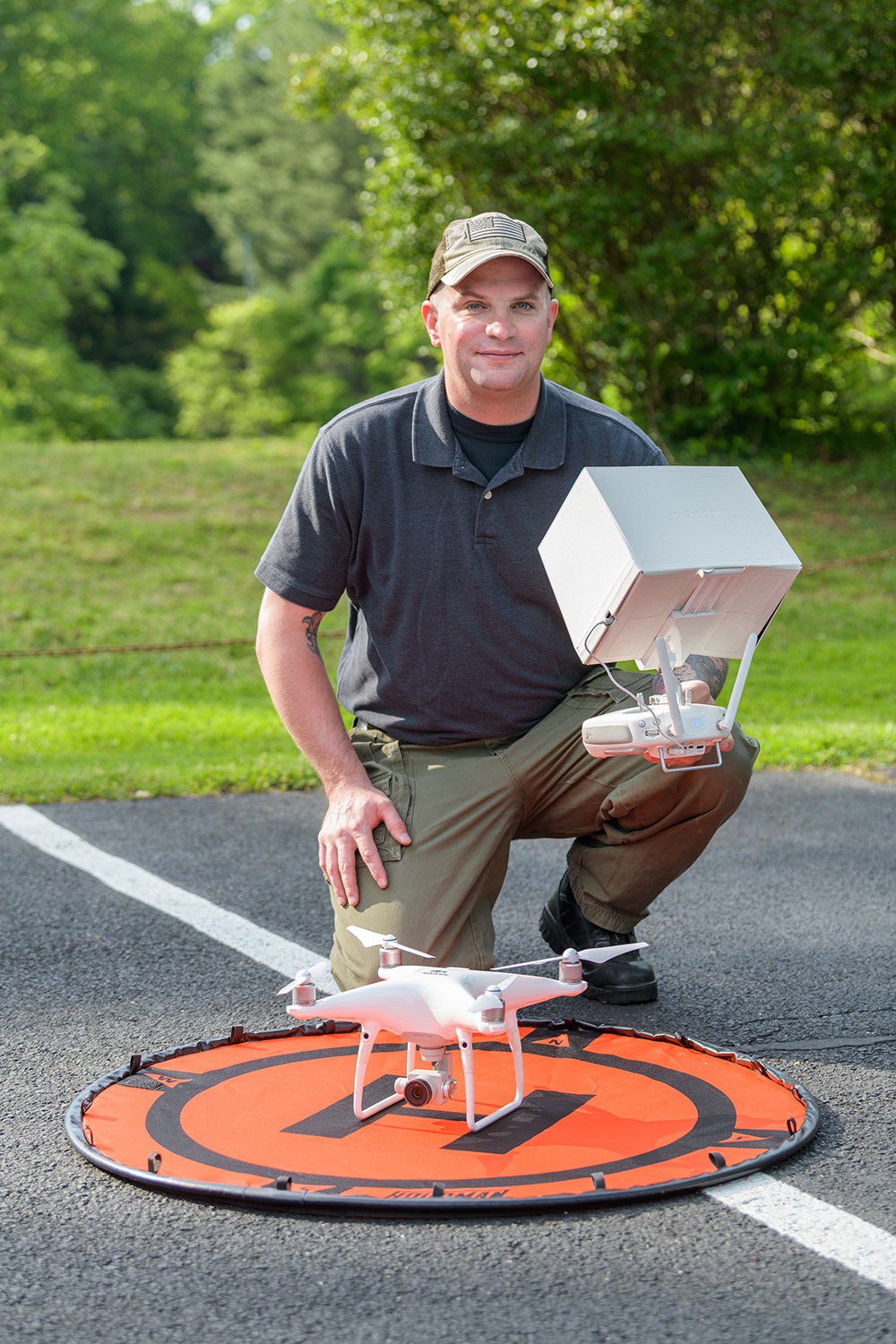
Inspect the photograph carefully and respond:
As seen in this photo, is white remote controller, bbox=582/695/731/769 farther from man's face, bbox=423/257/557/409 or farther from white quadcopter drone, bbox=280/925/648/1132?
man's face, bbox=423/257/557/409

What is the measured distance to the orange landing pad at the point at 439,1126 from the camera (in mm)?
2428

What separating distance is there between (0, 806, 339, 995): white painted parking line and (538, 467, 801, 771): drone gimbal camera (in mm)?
1155

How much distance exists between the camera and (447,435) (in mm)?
3451

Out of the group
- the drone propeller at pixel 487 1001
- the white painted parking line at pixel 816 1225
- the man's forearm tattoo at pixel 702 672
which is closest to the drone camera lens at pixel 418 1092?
the drone propeller at pixel 487 1001

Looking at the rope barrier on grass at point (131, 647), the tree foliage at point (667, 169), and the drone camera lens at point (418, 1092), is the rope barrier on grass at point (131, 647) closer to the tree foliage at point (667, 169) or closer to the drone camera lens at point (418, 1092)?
the tree foliage at point (667, 169)

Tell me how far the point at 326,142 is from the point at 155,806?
38.3 metres

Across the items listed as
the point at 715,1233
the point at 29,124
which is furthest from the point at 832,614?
the point at 29,124

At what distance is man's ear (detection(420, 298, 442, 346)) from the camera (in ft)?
11.3

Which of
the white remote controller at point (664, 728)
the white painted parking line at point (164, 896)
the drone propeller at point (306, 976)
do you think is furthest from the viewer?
the white painted parking line at point (164, 896)

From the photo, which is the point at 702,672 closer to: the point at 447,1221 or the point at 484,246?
the point at 484,246

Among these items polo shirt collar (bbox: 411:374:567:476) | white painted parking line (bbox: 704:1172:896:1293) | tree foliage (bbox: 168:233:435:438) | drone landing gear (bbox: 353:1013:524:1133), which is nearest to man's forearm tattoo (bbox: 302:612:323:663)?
polo shirt collar (bbox: 411:374:567:476)

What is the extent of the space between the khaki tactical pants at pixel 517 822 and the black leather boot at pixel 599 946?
4cm

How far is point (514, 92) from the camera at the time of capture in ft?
41.2

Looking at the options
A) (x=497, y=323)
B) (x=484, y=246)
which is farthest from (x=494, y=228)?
(x=497, y=323)
